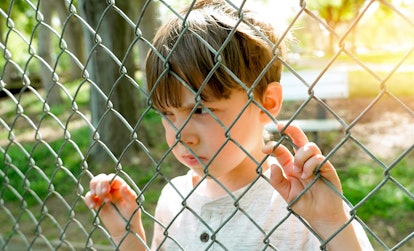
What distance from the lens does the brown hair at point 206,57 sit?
1484mm

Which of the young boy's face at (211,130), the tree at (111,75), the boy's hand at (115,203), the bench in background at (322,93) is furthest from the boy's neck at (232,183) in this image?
the bench in background at (322,93)

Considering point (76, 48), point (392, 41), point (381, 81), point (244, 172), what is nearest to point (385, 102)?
point (244, 172)

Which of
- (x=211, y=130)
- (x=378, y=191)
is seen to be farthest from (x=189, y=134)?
(x=378, y=191)

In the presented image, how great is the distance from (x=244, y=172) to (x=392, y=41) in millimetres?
56252

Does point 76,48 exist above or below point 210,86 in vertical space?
above

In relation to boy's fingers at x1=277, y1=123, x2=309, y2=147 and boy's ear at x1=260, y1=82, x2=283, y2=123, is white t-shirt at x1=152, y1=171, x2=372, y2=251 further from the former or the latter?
boy's fingers at x1=277, y1=123, x2=309, y2=147

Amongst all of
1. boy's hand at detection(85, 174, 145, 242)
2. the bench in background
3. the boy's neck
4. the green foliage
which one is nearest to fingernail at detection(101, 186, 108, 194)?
boy's hand at detection(85, 174, 145, 242)

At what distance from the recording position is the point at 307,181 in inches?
48.6

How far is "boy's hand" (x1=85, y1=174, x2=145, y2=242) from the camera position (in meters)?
1.78

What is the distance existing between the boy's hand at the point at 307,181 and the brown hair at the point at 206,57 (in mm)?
276

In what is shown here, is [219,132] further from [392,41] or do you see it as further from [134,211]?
[392,41]

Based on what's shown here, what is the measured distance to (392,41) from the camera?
2124 inches

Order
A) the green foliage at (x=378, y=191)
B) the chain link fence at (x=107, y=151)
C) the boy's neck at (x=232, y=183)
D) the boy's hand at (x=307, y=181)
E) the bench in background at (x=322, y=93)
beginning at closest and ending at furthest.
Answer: the boy's hand at (x=307, y=181), the boy's neck at (x=232, y=183), the chain link fence at (x=107, y=151), the green foliage at (x=378, y=191), the bench in background at (x=322, y=93)

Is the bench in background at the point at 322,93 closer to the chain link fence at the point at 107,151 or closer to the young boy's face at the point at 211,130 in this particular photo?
the chain link fence at the point at 107,151
